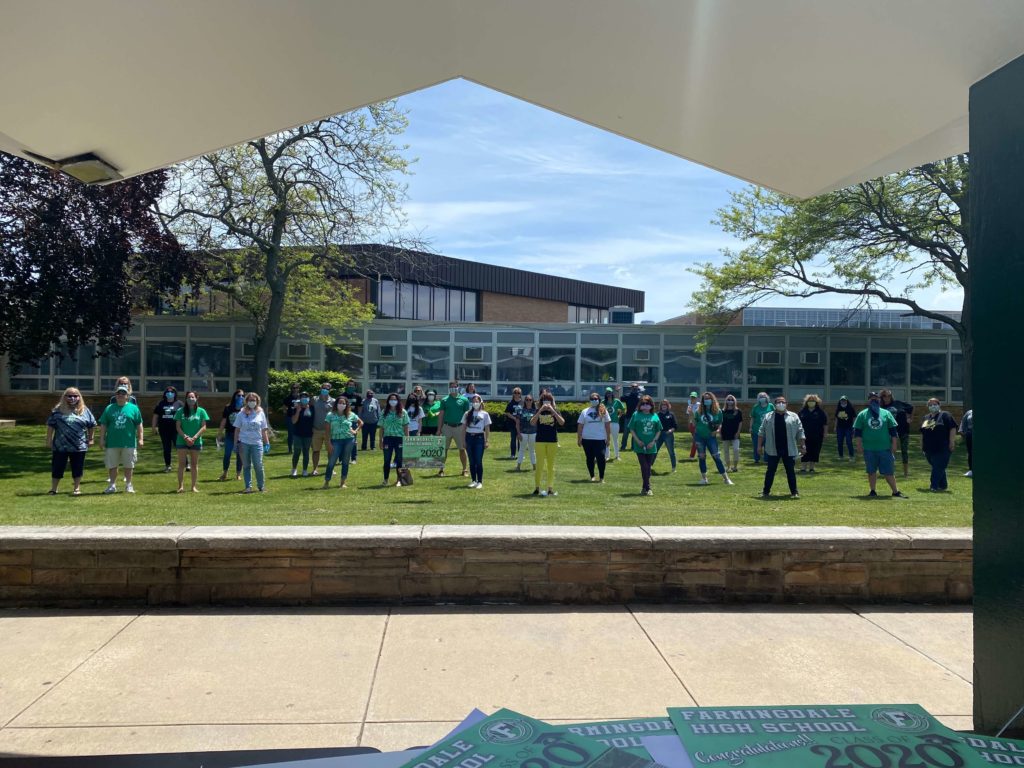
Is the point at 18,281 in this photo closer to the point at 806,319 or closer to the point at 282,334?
the point at 282,334

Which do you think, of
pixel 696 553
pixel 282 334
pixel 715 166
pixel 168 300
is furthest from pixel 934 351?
pixel 715 166

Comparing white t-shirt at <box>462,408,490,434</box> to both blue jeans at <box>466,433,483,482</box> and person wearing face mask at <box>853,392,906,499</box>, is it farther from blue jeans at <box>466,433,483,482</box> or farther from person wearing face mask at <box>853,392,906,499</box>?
person wearing face mask at <box>853,392,906,499</box>

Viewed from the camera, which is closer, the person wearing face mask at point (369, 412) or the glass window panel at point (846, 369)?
the person wearing face mask at point (369, 412)

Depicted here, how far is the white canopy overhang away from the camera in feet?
8.69

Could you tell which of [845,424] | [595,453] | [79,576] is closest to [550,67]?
[79,576]

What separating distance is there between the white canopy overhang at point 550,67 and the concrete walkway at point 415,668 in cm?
281

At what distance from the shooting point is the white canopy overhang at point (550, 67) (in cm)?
265

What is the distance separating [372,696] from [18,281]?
59.8ft

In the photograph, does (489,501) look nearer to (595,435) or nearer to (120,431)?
(595,435)

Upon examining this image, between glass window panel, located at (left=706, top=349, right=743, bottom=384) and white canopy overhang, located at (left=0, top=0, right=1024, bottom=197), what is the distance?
2792 centimetres

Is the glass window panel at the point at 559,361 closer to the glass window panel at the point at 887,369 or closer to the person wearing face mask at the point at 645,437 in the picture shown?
the glass window panel at the point at 887,369

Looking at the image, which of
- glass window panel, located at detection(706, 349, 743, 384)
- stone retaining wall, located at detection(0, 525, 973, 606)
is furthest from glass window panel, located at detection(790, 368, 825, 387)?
stone retaining wall, located at detection(0, 525, 973, 606)

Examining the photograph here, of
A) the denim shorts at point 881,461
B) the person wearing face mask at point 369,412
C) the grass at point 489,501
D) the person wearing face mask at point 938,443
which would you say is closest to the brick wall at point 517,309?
the person wearing face mask at point 369,412

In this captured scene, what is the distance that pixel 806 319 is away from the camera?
48344mm
